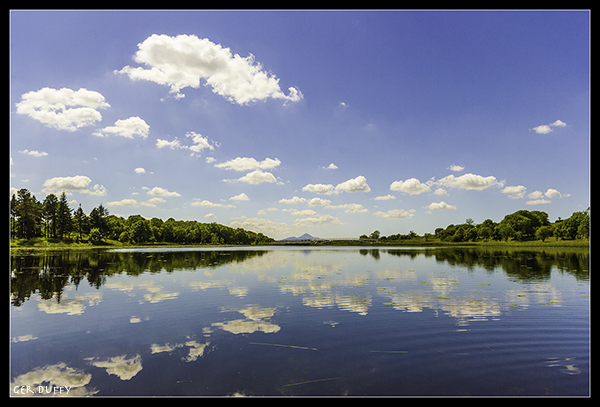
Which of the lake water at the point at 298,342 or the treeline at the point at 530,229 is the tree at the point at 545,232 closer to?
the treeline at the point at 530,229

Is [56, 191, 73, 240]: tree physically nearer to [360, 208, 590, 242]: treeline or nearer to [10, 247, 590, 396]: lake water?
[10, 247, 590, 396]: lake water

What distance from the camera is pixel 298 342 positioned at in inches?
450

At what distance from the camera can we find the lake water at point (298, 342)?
8.28 meters

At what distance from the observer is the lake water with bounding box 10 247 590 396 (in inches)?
326

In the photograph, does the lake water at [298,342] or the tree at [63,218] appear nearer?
the lake water at [298,342]

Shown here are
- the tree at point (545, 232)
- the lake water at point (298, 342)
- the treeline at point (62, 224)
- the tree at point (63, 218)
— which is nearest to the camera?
the lake water at point (298, 342)

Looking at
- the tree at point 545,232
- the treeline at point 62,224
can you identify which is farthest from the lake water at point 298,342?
the tree at point 545,232

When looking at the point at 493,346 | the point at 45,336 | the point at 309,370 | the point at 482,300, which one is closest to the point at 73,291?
the point at 45,336

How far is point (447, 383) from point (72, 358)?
12.4m

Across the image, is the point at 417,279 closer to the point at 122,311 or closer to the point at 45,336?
the point at 122,311

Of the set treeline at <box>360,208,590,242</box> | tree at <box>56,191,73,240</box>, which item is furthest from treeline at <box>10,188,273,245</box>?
treeline at <box>360,208,590,242</box>

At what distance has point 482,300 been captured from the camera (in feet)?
63.6

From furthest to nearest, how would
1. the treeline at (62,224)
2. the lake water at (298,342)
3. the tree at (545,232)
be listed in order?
the tree at (545,232) → the treeline at (62,224) → the lake water at (298,342)

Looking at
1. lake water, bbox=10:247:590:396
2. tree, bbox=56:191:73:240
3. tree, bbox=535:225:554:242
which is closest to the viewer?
lake water, bbox=10:247:590:396
